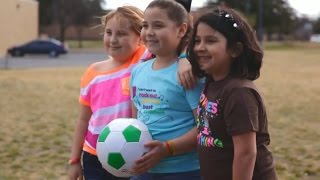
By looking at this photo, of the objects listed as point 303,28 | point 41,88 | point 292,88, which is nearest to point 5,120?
point 41,88

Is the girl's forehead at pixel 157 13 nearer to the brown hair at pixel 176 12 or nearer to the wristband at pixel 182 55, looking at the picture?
the brown hair at pixel 176 12

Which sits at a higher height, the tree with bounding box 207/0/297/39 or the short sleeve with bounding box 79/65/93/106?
the short sleeve with bounding box 79/65/93/106

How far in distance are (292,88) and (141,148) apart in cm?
1289

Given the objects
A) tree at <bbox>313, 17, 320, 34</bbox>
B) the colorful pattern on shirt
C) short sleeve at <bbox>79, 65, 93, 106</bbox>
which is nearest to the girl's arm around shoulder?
the colorful pattern on shirt

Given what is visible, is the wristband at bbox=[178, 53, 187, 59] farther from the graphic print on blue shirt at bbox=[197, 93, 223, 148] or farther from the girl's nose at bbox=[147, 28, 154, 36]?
the graphic print on blue shirt at bbox=[197, 93, 223, 148]

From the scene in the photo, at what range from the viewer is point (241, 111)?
213 centimetres

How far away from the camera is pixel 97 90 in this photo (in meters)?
2.92

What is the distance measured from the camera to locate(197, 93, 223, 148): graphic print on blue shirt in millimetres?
2250

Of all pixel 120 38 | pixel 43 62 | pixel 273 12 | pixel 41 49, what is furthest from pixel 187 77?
pixel 273 12

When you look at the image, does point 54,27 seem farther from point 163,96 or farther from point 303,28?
point 163,96

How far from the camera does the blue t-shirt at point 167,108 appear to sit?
2518 millimetres

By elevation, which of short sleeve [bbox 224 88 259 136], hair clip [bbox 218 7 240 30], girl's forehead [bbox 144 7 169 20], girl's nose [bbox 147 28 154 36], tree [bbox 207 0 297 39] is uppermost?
hair clip [bbox 218 7 240 30]

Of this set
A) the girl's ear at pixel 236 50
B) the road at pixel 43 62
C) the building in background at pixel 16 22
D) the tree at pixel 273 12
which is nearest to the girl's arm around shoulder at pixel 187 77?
the girl's ear at pixel 236 50

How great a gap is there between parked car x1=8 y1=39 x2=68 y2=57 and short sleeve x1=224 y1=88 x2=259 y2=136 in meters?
39.1
